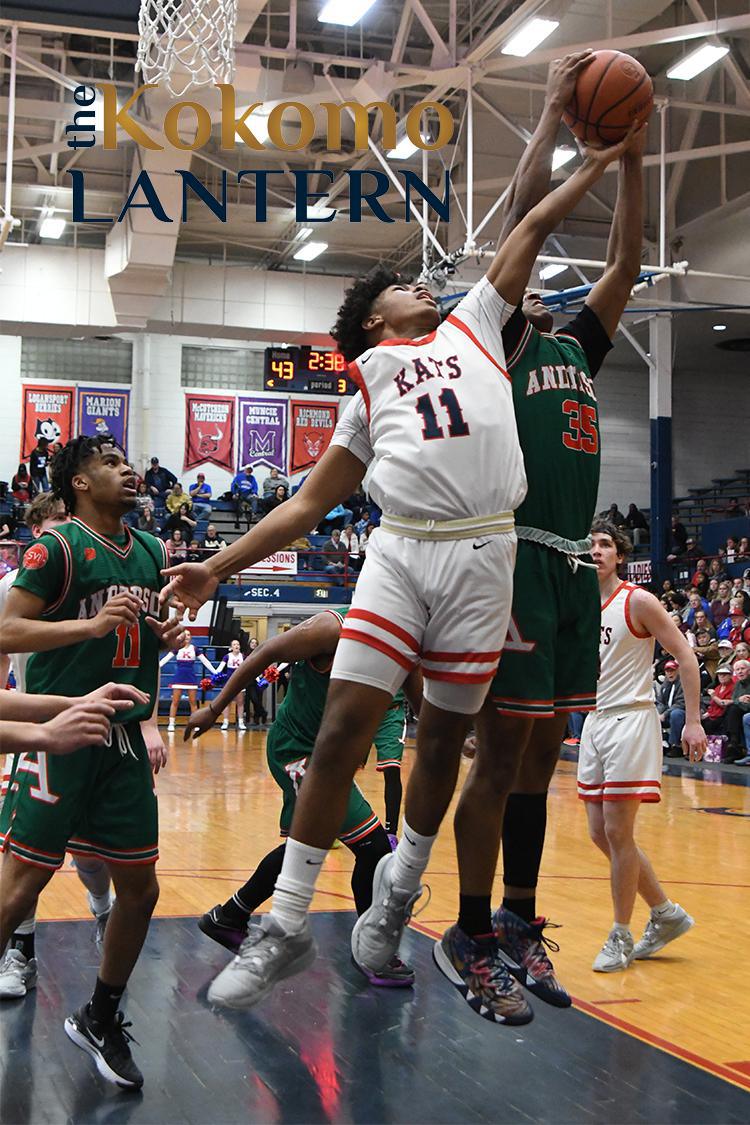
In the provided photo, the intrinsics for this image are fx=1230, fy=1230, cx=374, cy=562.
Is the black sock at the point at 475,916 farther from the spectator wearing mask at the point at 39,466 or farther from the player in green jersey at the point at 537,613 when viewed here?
the spectator wearing mask at the point at 39,466

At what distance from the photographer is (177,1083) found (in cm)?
396

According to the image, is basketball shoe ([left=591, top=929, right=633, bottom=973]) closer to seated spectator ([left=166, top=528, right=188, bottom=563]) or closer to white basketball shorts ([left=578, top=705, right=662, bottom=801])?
white basketball shorts ([left=578, top=705, right=662, bottom=801])

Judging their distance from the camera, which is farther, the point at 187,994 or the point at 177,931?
the point at 177,931

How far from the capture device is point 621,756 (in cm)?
584

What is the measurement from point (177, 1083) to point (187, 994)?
1.00 m

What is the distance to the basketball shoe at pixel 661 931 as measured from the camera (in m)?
5.83

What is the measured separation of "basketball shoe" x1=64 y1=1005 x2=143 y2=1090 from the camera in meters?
3.89

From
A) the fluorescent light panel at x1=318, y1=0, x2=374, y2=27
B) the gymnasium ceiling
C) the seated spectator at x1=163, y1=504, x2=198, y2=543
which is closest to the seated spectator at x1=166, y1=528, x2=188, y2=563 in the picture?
the seated spectator at x1=163, y1=504, x2=198, y2=543

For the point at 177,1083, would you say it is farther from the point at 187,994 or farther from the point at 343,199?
the point at 343,199

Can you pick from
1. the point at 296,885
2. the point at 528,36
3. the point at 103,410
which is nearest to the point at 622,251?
the point at 296,885

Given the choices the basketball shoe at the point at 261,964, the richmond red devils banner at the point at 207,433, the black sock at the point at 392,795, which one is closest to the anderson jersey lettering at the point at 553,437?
the basketball shoe at the point at 261,964

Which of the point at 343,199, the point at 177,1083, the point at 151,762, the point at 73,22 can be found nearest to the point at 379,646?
the point at 151,762

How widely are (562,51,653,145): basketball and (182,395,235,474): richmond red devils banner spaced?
25.1 meters

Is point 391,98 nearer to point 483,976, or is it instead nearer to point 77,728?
point 483,976
